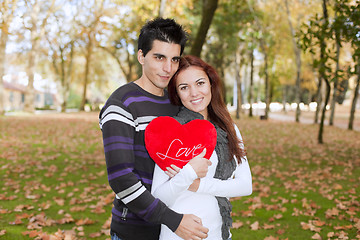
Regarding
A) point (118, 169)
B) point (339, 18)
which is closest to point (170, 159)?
point (118, 169)

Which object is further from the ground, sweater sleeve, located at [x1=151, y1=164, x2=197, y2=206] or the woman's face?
the woman's face

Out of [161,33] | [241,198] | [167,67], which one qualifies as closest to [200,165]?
[167,67]

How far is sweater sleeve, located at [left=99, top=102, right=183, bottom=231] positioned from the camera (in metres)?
1.85

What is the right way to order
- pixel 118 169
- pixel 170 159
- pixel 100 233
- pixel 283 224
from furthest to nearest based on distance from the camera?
pixel 283 224 → pixel 100 233 → pixel 170 159 → pixel 118 169

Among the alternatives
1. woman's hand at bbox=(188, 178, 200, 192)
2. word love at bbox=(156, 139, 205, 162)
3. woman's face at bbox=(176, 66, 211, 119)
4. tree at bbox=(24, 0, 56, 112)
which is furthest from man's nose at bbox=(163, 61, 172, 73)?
tree at bbox=(24, 0, 56, 112)

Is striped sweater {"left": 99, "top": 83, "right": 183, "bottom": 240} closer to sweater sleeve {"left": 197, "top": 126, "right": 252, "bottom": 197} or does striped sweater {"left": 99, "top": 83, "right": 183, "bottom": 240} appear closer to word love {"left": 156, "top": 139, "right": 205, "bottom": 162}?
word love {"left": 156, "top": 139, "right": 205, "bottom": 162}

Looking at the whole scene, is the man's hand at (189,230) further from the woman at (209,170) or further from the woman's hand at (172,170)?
the woman's hand at (172,170)

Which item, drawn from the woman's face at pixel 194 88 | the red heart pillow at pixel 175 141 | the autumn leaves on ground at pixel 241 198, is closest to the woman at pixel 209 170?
the woman's face at pixel 194 88

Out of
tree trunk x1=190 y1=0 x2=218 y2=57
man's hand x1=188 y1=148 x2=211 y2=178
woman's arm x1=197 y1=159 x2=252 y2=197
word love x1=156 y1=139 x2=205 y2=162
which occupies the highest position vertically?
tree trunk x1=190 y1=0 x2=218 y2=57

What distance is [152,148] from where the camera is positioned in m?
2.04

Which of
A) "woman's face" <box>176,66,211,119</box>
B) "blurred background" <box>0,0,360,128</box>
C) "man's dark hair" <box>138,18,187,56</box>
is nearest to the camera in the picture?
"man's dark hair" <box>138,18,187,56</box>

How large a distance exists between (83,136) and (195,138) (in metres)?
16.2

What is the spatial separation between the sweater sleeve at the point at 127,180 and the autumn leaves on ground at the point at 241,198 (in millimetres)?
3811

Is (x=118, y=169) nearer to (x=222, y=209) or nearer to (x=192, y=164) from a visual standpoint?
(x=192, y=164)
